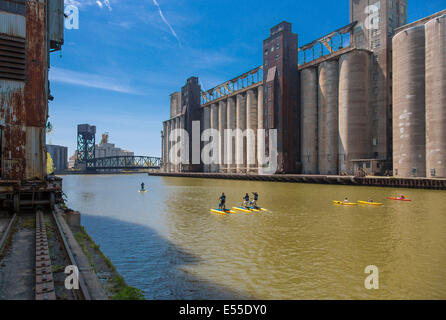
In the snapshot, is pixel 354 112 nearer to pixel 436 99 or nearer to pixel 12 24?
pixel 436 99

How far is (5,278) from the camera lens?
9180 millimetres

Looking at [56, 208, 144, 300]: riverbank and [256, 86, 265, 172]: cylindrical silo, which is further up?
[256, 86, 265, 172]: cylindrical silo

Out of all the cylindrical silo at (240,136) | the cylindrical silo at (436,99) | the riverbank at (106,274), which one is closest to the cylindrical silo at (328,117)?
the cylindrical silo at (436,99)

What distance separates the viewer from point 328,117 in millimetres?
78250

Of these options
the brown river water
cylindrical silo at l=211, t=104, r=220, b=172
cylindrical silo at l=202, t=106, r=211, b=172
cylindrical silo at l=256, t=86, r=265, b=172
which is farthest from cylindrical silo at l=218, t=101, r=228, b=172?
the brown river water

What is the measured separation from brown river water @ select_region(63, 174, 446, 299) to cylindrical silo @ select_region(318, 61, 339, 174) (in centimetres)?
5047

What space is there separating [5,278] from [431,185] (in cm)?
5884

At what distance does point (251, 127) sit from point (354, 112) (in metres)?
41.2

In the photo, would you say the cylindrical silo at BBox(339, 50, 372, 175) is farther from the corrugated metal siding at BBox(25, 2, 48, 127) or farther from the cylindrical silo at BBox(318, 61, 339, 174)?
the corrugated metal siding at BBox(25, 2, 48, 127)

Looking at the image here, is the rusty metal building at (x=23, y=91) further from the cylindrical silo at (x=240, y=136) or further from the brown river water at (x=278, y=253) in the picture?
the cylindrical silo at (x=240, y=136)

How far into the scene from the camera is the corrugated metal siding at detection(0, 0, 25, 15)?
2368cm

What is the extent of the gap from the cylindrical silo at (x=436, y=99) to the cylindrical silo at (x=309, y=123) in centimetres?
3010

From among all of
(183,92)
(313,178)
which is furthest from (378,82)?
(183,92)
